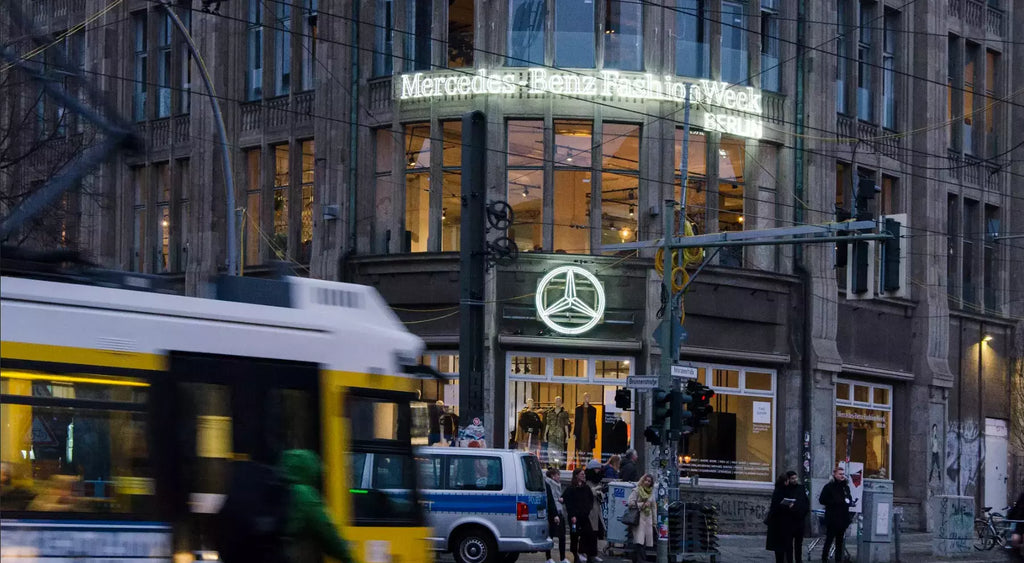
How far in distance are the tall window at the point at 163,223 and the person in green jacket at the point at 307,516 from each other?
A: 3103cm

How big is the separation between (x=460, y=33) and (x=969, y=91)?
16.9 meters

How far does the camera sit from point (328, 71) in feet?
117

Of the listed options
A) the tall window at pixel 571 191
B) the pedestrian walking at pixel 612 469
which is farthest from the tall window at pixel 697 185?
the pedestrian walking at pixel 612 469

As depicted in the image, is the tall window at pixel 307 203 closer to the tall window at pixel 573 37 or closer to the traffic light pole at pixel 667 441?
the tall window at pixel 573 37

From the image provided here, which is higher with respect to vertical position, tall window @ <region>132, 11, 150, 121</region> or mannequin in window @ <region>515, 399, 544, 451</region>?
tall window @ <region>132, 11, 150, 121</region>

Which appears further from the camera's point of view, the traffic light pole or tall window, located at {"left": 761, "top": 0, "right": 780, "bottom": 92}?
tall window, located at {"left": 761, "top": 0, "right": 780, "bottom": 92}

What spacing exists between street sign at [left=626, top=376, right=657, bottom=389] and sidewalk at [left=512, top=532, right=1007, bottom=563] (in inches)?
122

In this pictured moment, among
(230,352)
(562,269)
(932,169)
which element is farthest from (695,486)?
(230,352)

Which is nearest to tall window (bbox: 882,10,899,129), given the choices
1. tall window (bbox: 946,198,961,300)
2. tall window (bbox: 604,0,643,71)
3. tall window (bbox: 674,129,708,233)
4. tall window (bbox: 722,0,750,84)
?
tall window (bbox: 946,198,961,300)

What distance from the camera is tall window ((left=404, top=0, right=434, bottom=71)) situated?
34844 millimetres

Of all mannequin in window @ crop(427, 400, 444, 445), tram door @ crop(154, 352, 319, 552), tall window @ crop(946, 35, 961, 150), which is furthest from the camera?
tall window @ crop(946, 35, 961, 150)

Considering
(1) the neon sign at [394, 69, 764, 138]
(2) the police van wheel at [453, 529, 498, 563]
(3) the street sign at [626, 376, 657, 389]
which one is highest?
(1) the neon sign at [394, 69, 764, 138]

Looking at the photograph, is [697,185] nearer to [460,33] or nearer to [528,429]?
[460,33]

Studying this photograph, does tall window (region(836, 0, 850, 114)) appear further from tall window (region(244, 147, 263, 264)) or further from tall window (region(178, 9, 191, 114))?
tall window (region(178, 9, 191, 114))
